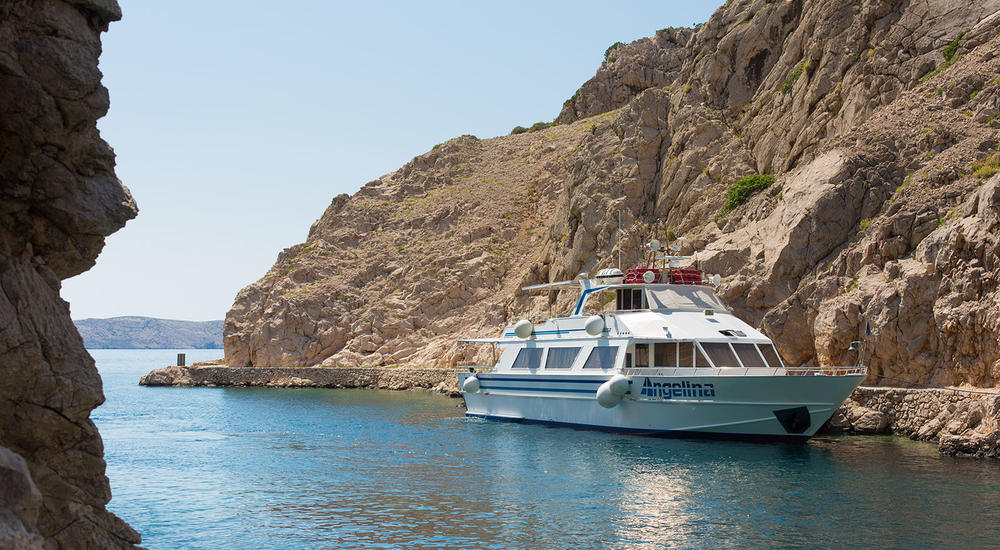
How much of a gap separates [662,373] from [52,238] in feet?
82.6

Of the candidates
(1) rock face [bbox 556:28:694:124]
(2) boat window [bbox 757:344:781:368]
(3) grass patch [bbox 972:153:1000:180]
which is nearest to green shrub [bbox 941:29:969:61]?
(3) grass patch [bbox 972:153:1000:180]

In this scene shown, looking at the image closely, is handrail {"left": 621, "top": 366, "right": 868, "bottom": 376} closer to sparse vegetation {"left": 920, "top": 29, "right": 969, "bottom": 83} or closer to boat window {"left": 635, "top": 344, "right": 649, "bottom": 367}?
boat window {"left": 635, "top": 344, "right": 649, "bottom": 367}

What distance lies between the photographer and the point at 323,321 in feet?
252

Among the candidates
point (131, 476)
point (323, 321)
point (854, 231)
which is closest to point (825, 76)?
point (854, 231)

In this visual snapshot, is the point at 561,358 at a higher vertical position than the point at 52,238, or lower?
lower

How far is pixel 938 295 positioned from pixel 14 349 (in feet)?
105

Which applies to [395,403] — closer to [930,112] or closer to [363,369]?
[363,369]

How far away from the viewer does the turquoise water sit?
722 inches

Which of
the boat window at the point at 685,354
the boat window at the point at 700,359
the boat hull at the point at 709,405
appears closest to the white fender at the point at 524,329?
the boat hull at the point at 709,405

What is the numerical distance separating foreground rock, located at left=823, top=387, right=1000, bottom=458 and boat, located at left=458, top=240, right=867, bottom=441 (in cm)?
211

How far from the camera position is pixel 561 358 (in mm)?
36594

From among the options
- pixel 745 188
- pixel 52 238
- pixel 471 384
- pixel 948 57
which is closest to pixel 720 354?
pixel 471 384

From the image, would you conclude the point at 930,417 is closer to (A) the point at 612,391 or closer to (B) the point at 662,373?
(B) the point at 662,373

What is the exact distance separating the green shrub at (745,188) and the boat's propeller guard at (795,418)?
2291cm
